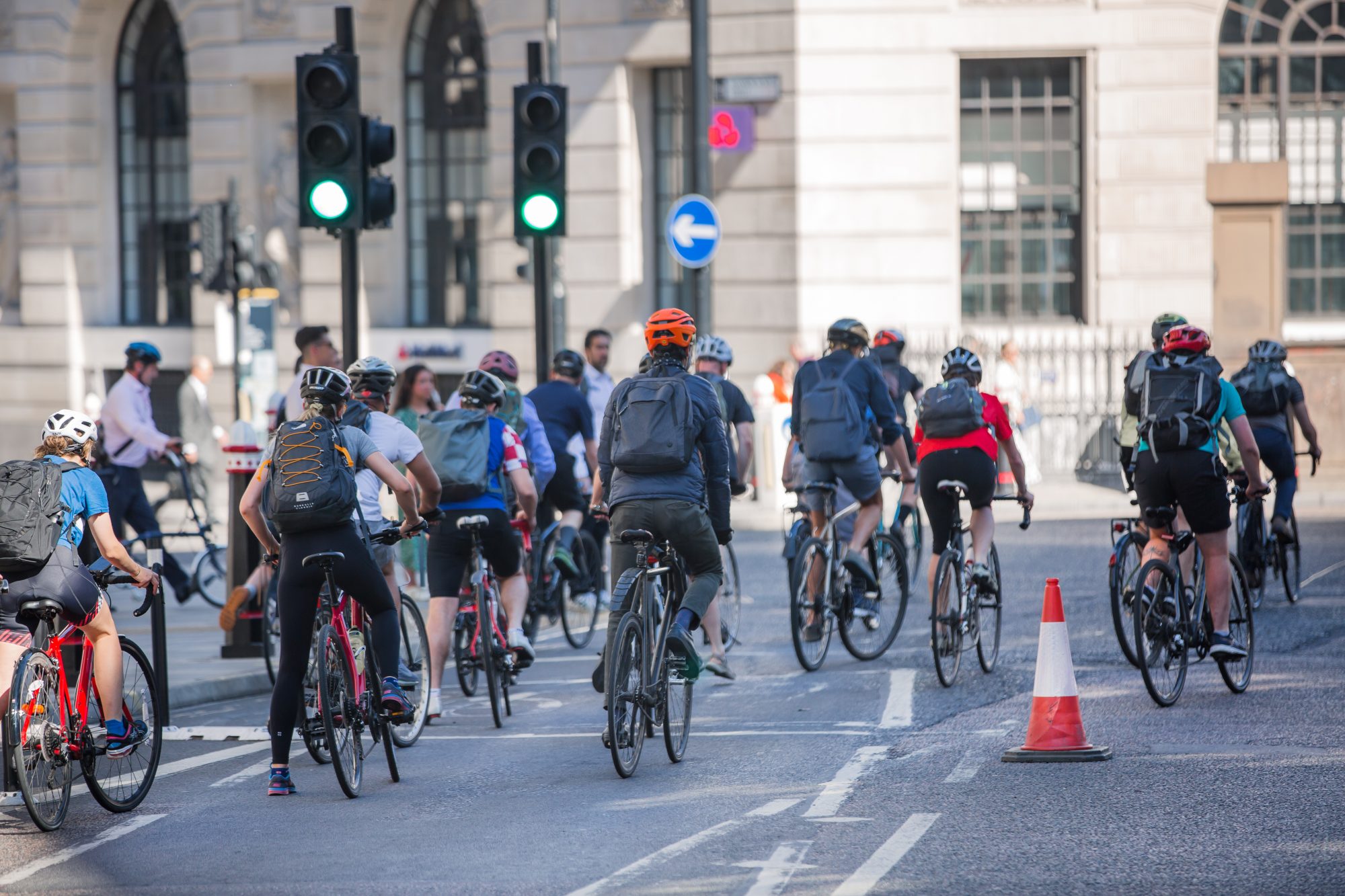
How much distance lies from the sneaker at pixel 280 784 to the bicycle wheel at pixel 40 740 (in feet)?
2.71

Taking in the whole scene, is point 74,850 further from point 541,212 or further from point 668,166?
point 668,166

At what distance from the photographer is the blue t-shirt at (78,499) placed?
295 inches

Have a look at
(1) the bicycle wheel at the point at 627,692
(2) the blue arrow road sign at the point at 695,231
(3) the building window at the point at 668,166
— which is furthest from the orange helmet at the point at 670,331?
(3) the building window at the point at 668,166

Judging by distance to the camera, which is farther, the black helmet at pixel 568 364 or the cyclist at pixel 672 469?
the black helmet at pixel 568 364

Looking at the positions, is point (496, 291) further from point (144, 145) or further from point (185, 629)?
point (185, 629)

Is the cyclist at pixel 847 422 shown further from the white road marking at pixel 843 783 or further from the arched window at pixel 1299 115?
the arched window at pixel 1299 115

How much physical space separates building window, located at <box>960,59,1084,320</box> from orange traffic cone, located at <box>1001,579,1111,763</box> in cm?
1648

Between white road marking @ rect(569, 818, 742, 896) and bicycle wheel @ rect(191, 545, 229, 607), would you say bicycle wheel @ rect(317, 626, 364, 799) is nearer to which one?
white road marking @ rect(569, 818, 742, 896)

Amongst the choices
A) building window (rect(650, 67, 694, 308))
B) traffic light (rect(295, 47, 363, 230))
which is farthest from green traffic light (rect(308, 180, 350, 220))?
building window (rect(650, 67, 694, 308))

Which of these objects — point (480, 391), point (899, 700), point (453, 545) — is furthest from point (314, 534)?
point (899, 700)

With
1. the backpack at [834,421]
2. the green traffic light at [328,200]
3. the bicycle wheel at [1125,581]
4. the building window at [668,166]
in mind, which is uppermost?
the building window at [668,166]

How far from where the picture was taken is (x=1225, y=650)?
9320 millimetres

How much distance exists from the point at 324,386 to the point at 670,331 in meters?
1.61

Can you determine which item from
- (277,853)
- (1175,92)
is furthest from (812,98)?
(277,853)
